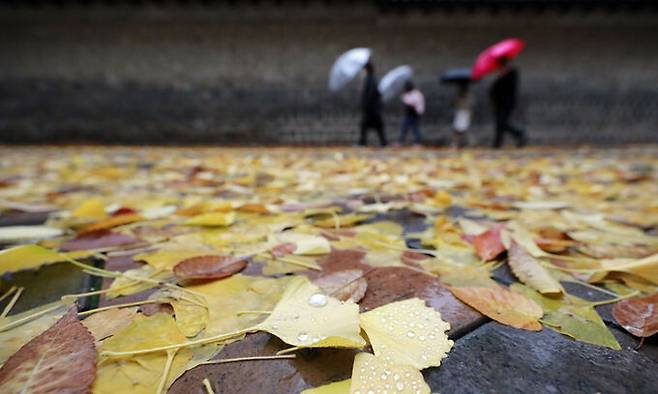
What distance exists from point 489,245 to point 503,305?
242 millimetres

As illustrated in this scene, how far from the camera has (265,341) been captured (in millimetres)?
419

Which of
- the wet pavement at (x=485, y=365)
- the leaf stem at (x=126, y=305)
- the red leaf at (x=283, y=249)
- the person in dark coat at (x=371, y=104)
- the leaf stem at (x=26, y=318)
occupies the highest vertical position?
the person in dark coat at (x=371, y=104)

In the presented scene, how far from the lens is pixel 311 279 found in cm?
58

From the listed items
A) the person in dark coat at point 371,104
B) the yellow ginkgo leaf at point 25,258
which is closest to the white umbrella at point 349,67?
the person in dark coat at point 371,104

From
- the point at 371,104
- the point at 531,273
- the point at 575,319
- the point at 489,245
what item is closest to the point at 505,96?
the point at 371,104

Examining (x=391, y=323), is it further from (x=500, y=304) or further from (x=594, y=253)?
(x=594, y=253)

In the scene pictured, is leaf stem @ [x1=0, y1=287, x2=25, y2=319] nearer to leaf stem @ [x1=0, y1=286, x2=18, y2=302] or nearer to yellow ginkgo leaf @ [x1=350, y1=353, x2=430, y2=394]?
leaf stem @ [x1=0, y1=286, x2=18, y2=302]

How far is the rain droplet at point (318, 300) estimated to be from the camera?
0.44 metres

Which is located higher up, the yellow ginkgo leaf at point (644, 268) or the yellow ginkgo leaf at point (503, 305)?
the yellow ginkgo leaf at point (644, 268)

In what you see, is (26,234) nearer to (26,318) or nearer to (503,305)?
(26,318)

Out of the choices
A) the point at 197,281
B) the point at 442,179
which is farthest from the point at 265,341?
the point at 442,179

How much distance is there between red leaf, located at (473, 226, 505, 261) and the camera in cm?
67

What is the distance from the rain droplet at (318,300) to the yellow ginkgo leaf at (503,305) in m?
0.20

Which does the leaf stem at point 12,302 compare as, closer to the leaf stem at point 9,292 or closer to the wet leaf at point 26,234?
the leaf stem at point 9,292
